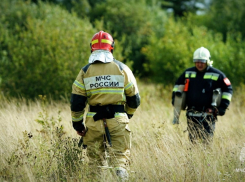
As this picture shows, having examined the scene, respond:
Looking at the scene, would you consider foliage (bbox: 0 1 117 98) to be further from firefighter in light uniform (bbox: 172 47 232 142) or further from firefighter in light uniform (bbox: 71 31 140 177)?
firefighter in light uniform (bbox: 71 31 140 177)

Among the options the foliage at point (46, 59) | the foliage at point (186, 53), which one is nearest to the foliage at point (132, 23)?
the foliage at point (186, 53)

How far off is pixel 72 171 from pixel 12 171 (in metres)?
0.72

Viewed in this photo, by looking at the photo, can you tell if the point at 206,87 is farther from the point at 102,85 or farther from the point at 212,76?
the point at 102,85

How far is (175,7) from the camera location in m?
39.1

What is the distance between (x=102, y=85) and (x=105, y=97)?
15 cm

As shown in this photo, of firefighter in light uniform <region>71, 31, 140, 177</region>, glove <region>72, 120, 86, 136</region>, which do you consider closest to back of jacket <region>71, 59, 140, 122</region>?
firefighter in light uniform <region>71, 31, 140, 177</region>

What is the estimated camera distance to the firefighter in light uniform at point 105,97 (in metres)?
4.23

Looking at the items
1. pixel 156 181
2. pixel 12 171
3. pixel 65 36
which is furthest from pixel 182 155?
pixel 65 36

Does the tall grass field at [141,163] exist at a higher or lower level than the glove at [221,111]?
lower

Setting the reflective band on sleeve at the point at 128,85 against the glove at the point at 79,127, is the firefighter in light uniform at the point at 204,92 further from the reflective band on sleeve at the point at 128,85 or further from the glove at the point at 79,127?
the glove at the point at 79,127

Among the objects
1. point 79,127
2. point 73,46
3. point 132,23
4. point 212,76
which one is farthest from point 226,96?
point 132,23

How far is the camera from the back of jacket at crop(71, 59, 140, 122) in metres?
4.22

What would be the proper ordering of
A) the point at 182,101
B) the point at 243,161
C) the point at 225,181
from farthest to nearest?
the point at 182,101 < the point at 243,161 < the point at 225,181

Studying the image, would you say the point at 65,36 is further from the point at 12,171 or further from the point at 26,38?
the point at 12,171
